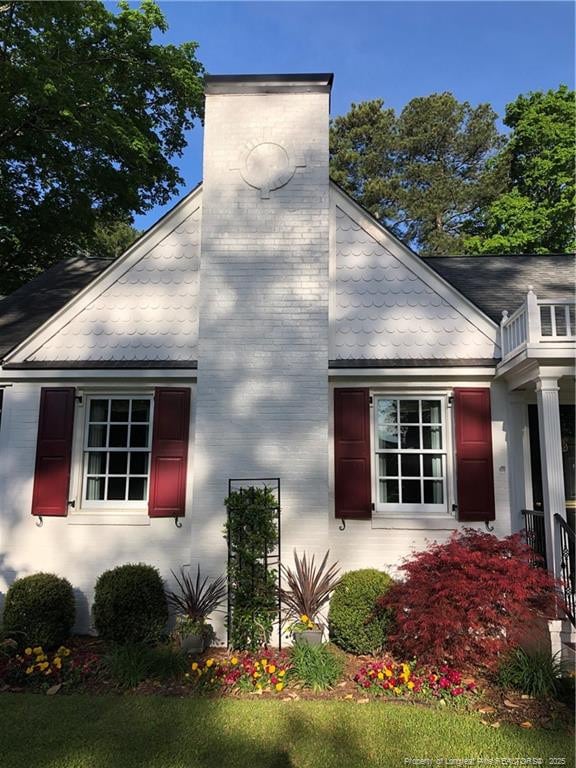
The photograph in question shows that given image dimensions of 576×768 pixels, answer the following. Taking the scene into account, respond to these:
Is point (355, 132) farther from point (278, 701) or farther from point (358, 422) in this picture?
point (278, 701)

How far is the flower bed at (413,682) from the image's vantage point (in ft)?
16.8

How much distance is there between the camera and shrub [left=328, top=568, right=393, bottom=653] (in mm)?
6188

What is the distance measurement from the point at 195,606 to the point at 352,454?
2.75 meters

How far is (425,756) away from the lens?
4027 millimetres

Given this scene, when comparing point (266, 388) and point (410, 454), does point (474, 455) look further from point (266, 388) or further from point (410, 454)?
point (266, 388)

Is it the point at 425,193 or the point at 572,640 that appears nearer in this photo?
the point at 572,640

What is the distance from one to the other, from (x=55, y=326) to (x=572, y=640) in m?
7.61

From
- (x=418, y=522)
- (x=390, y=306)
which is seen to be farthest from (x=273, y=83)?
(x=418, y=522)

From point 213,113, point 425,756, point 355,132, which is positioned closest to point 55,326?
point 213,113

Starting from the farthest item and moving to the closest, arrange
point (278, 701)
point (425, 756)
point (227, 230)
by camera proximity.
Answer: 1. point (227, 230)
2. point (278, 701)
3. point (425, 756)

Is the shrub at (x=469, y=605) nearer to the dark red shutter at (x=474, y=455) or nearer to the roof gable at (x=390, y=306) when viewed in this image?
the dark red shutter at (x=474, y=455)

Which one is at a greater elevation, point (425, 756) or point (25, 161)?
point (25, 161)

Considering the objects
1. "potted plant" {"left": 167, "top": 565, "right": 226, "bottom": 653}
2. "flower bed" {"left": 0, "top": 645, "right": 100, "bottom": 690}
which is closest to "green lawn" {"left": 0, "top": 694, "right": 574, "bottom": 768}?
"flower bed" {"left": 0, "top": 645, "right": 100, "bottom": 690}

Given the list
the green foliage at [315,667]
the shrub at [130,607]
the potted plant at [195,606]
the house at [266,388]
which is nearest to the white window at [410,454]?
the house at [266,388]
